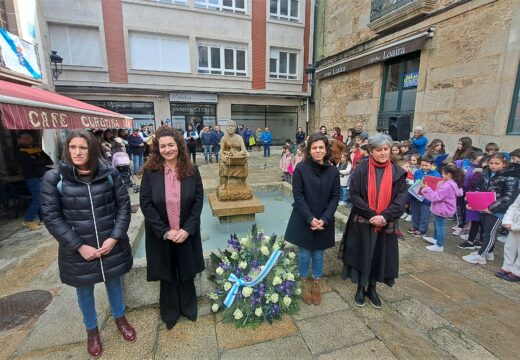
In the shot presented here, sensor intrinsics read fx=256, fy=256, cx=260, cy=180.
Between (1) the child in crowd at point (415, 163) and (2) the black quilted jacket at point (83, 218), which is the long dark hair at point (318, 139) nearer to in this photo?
(2) the black quilted jacket at point (83, 218)

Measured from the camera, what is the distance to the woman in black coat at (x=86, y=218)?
1.97m

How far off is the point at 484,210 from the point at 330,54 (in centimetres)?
1224

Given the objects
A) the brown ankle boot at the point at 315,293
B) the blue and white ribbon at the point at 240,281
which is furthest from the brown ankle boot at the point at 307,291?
the blue and white ribbon at the point at 240,281

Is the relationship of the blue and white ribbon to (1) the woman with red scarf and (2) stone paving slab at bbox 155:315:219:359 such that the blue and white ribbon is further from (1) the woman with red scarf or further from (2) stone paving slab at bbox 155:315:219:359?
(1) the woman with red scarf

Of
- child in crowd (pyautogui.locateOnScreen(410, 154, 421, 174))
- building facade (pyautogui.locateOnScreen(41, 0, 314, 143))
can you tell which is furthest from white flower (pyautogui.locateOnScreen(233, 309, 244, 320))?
building facade (pyautogui.locateOnScreen(41, 0, 314, 143))

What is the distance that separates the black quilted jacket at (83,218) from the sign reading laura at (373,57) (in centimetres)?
1002

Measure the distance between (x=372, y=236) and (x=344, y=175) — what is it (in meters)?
3.76

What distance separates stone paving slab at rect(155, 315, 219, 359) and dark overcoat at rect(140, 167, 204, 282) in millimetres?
530

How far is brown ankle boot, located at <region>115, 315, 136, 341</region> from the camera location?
2.31m

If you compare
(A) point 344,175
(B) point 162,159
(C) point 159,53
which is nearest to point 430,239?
(A) point 344,175

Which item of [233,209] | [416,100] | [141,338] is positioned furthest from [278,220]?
[416,100]

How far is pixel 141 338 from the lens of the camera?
234 cm

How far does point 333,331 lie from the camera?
7.92 ft

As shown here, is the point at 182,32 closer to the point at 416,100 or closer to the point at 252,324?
the point at 416,100
